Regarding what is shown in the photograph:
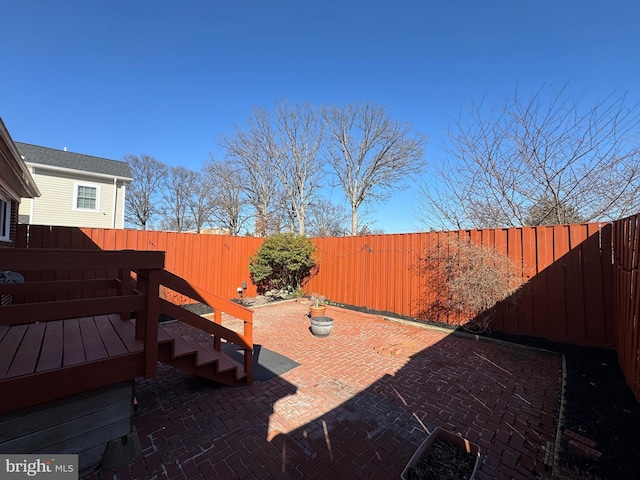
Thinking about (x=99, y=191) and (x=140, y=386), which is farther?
(x=99, y=191)

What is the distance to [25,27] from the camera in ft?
18.3

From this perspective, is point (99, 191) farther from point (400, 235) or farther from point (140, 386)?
point (400, 235)

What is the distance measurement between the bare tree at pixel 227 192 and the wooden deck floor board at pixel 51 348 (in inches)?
641

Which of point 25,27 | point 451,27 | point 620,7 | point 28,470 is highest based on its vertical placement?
point 451,27

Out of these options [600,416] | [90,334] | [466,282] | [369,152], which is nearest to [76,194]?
[90,334]

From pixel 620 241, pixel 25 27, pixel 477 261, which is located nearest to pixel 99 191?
pixel 25 27

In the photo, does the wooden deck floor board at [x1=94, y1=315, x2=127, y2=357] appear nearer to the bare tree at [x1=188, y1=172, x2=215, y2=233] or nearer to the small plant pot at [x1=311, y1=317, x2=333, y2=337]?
the small plant pot at [x1=311, y1=317, x2=333, y2=337]

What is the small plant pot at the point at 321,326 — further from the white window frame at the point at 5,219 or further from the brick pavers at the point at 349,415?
the white window frame at the point at 5,219

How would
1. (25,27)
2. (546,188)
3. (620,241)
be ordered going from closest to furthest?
(620,241), (25,27), (546,188)

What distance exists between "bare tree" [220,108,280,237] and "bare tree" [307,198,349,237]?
15.0 ft

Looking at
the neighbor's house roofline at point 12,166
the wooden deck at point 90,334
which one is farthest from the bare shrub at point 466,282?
the neighbor's house roofline at point 12,166

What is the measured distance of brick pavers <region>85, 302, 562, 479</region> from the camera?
7.25 feet

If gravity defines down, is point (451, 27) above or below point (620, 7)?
above

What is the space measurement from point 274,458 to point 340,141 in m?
16.5
